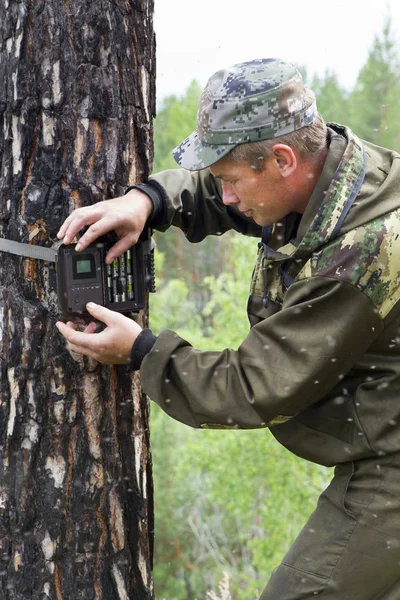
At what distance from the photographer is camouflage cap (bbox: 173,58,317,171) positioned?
2.45 meters

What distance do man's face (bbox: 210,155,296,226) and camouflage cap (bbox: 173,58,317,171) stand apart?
0.08m

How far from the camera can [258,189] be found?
100 inches

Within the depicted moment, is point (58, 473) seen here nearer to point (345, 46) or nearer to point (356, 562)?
point (356, 562)

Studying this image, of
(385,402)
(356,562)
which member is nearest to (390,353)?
(385,402)

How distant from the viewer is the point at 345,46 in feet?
167

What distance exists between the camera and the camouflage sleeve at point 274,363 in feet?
7.76

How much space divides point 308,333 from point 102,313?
2.25 feet

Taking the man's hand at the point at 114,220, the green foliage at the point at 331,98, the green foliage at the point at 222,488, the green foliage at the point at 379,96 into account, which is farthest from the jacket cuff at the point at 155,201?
the green foliage at the point at 379,96

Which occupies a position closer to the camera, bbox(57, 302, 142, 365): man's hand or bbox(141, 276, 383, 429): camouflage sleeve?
bbox(141, 276, 383, 429): camouflage sleeve

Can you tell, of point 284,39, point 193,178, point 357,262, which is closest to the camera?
point 357,262

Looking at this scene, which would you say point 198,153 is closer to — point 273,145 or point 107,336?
point 273,145

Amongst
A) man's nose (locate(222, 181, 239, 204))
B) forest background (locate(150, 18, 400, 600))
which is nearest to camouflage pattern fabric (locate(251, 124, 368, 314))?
man's nose (locate(222, 181, 239, 204))

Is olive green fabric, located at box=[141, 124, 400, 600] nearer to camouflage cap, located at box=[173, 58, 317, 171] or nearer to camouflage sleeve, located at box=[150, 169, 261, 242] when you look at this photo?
camouflage cap, located at box=[173, 58, 317, 171]

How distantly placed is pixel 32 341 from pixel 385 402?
1.22 metres
